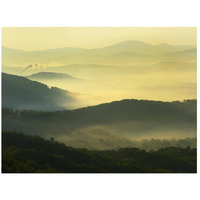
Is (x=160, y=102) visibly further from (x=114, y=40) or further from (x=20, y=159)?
(x=20, y=159)

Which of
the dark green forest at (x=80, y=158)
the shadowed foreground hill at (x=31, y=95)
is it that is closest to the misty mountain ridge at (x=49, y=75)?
the shadowed foreground hill at (x=31, y=95)

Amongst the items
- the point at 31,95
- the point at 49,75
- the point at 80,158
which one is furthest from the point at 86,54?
the point at 80,158

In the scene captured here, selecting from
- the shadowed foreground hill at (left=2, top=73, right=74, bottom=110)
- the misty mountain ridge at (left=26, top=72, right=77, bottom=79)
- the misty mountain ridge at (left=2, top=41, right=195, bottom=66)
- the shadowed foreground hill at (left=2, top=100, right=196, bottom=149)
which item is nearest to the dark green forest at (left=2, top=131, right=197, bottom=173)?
the shadowed foreground hill at (left=2, top=100, right=196, bottom=149)

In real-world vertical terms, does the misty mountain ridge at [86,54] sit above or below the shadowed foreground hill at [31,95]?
above

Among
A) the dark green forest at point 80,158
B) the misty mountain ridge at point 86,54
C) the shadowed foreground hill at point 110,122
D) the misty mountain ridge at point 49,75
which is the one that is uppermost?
the misty mountain ridge at point 86,54

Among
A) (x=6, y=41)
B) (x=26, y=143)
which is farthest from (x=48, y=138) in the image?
(x=6, y=41)

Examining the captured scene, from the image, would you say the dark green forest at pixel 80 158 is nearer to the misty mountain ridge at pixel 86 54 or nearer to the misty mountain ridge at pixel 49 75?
the misty mountain ridge at pixel 49 75
